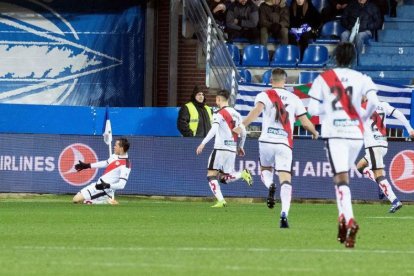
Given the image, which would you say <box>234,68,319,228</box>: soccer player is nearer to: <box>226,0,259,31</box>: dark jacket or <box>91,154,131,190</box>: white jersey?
<box>91,154,131,190</box>: white jersey

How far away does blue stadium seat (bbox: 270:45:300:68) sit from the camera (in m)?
31.5

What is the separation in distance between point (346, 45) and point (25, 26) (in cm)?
1963

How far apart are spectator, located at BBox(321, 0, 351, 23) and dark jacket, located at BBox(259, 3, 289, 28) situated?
3.64 feet

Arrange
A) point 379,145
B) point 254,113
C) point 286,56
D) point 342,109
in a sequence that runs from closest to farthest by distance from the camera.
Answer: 1. point 342,109
2. point 254,113
3. point 379,145
4. point 286,56

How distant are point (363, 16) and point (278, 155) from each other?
1343 cm

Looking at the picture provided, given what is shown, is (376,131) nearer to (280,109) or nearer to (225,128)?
(225,128)

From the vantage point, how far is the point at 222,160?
2492cm

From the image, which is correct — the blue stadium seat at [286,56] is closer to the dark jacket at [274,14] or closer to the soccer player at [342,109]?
the dark jacket at [274,14]

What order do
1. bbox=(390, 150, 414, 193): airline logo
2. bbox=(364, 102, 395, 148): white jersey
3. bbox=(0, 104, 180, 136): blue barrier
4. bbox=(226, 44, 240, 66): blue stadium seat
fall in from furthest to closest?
bbox=(226, 44, 240, 66): blue stadium seat
bbox=(0, 104, 180, 136): blue barrier
bbox=(390, 150, 414, 193): airline logo
bbox=(364, 102, 395, 148): white jersey

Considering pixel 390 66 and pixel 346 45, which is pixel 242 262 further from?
pixel 390 66

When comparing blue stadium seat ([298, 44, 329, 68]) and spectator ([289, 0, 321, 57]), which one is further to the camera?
spectator ([289, 0, 321, 57])

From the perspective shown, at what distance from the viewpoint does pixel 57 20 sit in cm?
3347

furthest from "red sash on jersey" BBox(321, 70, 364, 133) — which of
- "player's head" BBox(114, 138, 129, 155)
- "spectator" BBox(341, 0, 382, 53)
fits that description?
"spectator" BBox(341, 0, 382, 53)

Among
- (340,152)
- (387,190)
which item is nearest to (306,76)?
→ (387,190)
